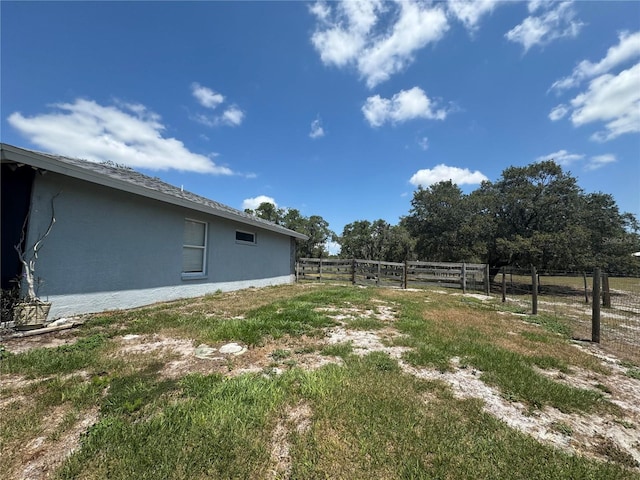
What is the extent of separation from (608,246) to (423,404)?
2500 centimetres

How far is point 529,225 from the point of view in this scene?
62.1 ft

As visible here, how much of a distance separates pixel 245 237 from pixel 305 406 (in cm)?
815

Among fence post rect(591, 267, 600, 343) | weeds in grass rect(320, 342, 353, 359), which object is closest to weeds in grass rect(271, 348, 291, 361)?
weeds in grass rect(320, 342, 353, 359)

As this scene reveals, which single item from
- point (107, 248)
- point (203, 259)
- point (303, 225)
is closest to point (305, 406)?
point (107, 248)

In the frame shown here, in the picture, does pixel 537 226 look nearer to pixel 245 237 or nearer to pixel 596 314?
pixel 596 314

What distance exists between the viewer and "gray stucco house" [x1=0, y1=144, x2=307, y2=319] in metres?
4.14

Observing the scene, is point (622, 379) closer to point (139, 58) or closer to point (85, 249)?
point (85, 249)

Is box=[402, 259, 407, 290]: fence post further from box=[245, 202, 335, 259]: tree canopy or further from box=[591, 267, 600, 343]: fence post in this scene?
box=[245, 202, 335, 259]: tree canopy

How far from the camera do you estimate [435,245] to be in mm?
20672

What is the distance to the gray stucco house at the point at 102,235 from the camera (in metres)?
4.14

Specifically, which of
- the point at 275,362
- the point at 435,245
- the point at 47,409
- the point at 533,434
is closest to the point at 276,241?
the point at 275,362

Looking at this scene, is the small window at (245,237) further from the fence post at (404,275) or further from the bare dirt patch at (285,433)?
the bare dirt patch at (285,433)

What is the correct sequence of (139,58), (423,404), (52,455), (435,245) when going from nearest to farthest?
(52,455)
(423,404)
(139,58)
(435,245)

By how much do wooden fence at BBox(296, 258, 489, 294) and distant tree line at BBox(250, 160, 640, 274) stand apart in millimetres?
5896
